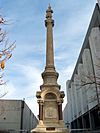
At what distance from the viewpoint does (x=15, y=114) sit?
1534 inches

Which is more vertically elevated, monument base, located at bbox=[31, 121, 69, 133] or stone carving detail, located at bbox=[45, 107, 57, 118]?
stone carving detail, located at bbox=[45, 107, 57, 118]

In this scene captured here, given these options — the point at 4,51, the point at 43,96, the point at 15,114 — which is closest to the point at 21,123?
the point at 15,114

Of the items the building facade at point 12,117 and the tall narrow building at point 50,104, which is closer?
the tall narrow building at point 50,104

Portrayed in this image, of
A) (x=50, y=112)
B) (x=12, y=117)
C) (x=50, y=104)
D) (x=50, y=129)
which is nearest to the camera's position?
(x=50, y=129)

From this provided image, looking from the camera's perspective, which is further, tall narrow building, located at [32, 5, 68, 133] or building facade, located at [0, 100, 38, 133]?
building facade, located at [0, 100, 38, 133]

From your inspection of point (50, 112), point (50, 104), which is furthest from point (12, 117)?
point (50, 112)

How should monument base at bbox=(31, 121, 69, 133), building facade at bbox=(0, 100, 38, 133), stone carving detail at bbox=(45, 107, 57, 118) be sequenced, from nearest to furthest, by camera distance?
monument base at bbox=(31, 121, 69, 133)
stone carving detail at bbox=(45, 107, 57, 118)
building facade at bbox=(0, 100, 38, 133)

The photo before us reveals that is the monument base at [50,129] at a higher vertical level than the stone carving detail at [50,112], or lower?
lower

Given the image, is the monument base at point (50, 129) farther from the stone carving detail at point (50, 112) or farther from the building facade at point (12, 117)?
the building facade at point (12, 117)

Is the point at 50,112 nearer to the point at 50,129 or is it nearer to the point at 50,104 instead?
the point at 50,104

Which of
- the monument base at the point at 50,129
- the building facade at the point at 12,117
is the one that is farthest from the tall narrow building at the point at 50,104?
the building facade at the point at 12,117

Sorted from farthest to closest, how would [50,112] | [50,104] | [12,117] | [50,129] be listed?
1. [12,117]
2. [50,104]
3. [50,112]
4. [50,129]

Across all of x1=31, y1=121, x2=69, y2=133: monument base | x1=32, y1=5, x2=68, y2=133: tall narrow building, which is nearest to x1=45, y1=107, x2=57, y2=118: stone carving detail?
x1=32, y1=5, x2=68, y2=133: tall narrow building

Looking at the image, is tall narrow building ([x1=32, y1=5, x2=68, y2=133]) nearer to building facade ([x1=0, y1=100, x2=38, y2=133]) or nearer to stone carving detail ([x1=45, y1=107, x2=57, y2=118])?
stone carving detail ([x1=45, y1=107, x2=57, y2=118])
